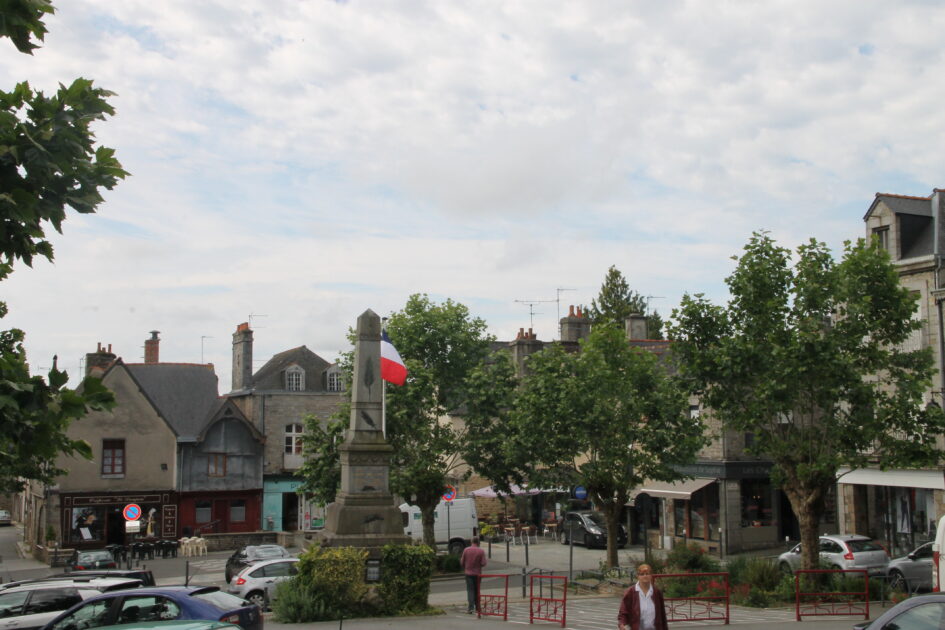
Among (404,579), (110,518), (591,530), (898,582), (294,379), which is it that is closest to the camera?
(404,579)

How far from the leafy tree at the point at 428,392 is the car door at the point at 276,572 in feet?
21.5

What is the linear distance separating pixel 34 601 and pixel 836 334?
648 inches

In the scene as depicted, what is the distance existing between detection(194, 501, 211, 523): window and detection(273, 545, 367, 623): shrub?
85.0 ft

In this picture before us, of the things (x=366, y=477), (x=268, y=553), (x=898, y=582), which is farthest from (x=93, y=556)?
(x=898, y=582)

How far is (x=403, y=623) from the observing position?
700 inches

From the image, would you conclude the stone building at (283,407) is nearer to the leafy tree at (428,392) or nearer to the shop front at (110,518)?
Result: the shop front at (110,518)

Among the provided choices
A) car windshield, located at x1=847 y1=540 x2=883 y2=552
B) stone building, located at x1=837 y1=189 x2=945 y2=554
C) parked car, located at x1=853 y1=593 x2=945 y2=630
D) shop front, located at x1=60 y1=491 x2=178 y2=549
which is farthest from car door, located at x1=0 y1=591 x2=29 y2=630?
shop front, located at x1=60 y1=491 x2=178 y2=549

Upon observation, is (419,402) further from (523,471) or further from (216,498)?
(216,498)

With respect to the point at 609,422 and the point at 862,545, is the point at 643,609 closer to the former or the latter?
the point at 609,422

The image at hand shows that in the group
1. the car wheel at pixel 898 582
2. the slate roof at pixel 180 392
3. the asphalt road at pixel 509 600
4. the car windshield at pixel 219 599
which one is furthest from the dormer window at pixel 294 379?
the car windshield at pixel 219 599

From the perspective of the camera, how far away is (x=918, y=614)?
8.69 metres

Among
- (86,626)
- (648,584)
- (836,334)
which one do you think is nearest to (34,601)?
(86,626)

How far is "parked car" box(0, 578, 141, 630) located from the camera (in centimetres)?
1555

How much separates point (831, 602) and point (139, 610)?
544 inches
